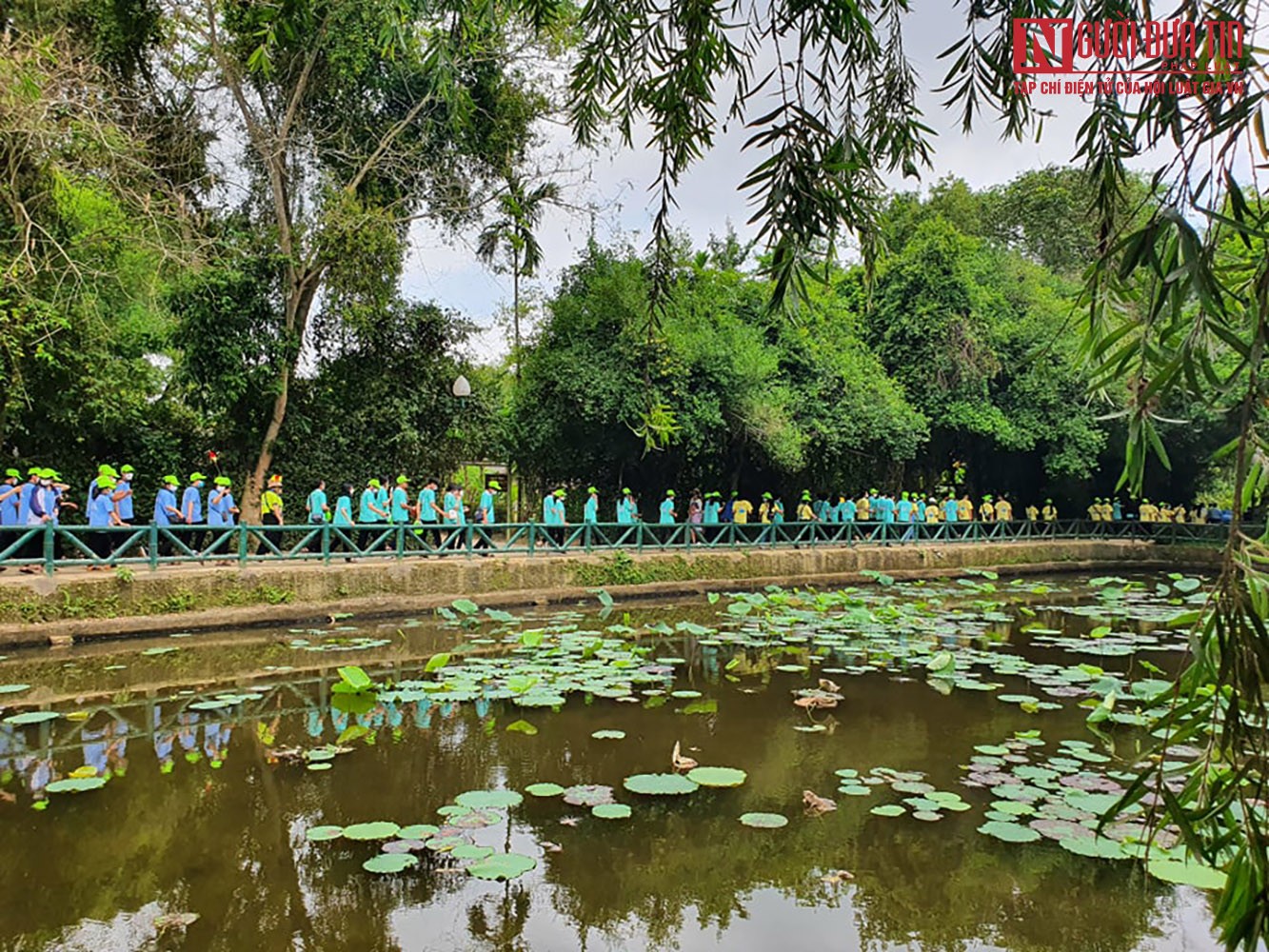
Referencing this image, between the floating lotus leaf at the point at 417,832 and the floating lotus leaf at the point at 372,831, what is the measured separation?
0.09 ft

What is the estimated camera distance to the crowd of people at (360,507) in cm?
966

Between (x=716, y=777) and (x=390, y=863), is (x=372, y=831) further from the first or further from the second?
(x=716, y=777)

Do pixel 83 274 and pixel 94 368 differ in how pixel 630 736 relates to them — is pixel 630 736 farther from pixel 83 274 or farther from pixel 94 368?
pixel 94 368

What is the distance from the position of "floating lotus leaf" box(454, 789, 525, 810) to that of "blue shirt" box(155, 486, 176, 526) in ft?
25.3

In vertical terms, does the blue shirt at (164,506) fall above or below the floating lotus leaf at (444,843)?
above

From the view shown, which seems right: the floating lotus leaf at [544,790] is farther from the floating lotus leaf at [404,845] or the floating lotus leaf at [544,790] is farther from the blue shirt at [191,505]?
the blue shirt at [191,505]

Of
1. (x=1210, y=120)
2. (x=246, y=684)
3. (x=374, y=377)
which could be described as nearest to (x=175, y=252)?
(x=374, y=377)

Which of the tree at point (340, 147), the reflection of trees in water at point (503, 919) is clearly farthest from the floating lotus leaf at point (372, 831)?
the tree at point (340, 147)

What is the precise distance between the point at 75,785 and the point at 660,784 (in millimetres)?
3187

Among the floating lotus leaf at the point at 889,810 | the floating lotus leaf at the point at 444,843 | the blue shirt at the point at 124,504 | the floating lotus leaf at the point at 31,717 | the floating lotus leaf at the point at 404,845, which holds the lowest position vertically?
the floating lotus leaf at the point at 889,810

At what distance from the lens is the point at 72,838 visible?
13.2 feet

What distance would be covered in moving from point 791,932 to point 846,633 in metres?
6.84

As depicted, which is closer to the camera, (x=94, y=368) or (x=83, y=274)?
(x=83, y=274)

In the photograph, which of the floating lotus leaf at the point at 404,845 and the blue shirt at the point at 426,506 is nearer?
the floating lotus leaf at the point at 404,845
